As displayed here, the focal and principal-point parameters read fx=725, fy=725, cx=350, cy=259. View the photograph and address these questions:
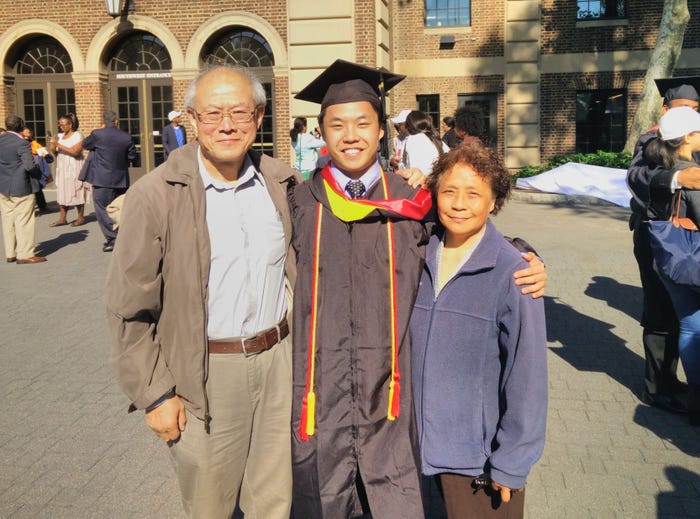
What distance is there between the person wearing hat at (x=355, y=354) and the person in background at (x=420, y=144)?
6134 mm

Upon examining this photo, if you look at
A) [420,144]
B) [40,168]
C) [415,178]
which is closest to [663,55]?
[420,144]

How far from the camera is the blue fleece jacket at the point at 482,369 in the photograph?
253 centimetres

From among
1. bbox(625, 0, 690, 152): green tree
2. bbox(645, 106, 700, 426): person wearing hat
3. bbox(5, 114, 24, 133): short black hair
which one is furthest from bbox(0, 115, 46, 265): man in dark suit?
bbox(625, 0, 690, 152): green tree

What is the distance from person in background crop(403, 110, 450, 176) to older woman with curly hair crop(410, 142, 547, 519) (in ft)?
20.1

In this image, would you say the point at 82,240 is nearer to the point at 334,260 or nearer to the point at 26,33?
the point at 26,33

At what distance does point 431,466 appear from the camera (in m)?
2.70

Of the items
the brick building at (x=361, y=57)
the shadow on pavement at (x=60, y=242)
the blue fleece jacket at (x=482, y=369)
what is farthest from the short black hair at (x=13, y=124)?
the blue fleece jacket at (x=482, y=369)

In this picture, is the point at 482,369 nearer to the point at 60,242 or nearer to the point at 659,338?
the point at 659,338

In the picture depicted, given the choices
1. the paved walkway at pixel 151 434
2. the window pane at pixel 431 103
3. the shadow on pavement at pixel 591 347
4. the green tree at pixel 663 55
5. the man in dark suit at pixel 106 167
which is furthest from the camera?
the window pane at pixel 431 103

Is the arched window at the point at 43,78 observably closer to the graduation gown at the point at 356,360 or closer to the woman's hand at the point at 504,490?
the graduation gown at the point at 356,360

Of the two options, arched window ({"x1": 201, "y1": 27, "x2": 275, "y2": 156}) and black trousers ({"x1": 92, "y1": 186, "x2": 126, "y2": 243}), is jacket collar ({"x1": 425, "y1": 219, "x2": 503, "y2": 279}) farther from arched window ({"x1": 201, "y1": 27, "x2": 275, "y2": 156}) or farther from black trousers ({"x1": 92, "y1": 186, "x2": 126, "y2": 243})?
arched window ({"x1": 201, "y1": 27, "x2": 275, "y2": 156})

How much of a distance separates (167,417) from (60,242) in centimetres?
1064

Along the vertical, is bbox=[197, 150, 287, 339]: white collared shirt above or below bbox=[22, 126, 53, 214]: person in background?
below

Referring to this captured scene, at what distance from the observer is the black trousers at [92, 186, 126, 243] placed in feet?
37.4
